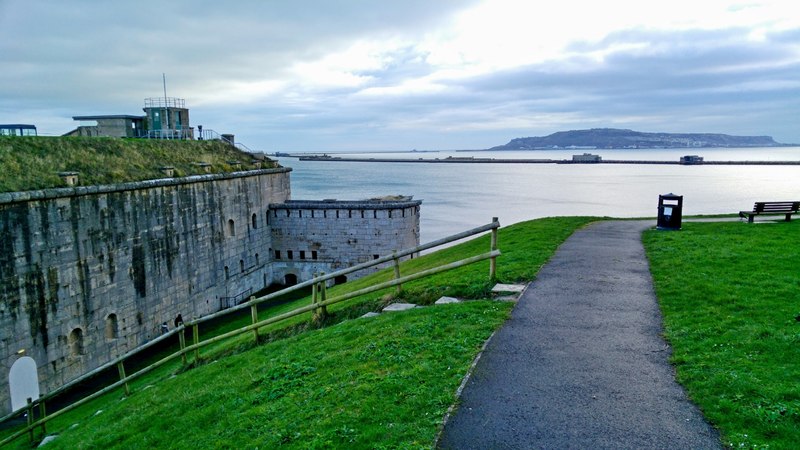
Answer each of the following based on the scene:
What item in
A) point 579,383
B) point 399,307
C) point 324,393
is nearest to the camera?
point 579,383

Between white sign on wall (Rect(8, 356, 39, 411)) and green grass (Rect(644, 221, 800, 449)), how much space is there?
45.0 feet

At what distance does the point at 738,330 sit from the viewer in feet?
25.7

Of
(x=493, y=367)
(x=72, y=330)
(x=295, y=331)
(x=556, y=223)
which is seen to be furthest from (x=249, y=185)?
(x=493, y=367)

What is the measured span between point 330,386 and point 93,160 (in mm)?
21130

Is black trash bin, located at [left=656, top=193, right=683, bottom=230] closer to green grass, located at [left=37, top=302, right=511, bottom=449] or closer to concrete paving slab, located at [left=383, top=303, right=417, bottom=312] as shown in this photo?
green grass, located at [left=37, top=302, right=511, bottom=449]

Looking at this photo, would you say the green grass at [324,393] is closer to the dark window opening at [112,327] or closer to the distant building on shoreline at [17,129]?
the dark window opening at [112,327]

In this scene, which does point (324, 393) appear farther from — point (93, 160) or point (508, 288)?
point (93, 160)

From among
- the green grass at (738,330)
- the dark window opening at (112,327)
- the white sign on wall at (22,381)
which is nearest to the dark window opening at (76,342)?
the dark window opening at (112,327)

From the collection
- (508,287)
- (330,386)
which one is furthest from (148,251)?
(330,386)

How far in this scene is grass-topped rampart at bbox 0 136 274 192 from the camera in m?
19.0

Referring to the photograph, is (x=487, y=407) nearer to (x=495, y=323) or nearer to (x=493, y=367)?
(x=493, y=367)

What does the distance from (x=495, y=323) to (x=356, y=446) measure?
3.91 metres

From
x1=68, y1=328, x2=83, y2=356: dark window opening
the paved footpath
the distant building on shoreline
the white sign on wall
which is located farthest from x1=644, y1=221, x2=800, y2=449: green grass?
the distant building on shoreline

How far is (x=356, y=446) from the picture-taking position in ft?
17.6
